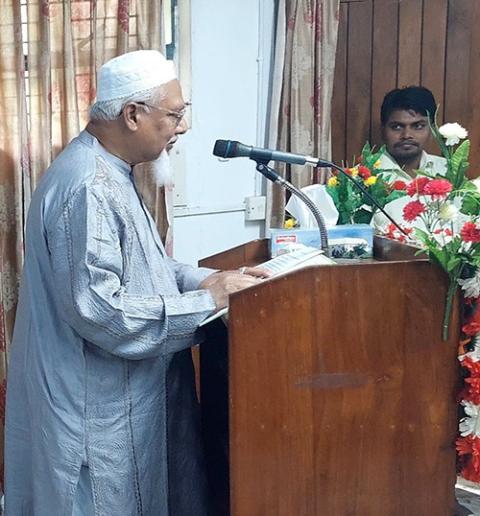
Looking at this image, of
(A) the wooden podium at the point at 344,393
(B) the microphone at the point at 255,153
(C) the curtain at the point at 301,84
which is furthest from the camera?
(C) the curtain at the point at 301,84

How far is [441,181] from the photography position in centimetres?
120

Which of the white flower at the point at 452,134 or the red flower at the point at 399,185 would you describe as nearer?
the white flower at the point at 452,134

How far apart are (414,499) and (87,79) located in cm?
149

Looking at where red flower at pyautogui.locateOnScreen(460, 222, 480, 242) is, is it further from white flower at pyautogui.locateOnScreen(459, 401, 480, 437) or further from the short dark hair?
the short dark hair

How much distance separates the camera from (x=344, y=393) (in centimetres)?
110

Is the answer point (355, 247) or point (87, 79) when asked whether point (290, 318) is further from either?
point (87, 79)

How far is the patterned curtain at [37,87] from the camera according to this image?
186 centimetres

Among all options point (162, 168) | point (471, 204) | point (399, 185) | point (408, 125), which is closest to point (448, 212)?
point (471, 204)

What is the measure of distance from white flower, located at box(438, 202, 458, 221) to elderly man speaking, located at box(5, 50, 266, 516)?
35 centimetres

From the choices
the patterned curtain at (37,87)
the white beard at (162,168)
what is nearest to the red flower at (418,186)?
the white beard at (162,168)

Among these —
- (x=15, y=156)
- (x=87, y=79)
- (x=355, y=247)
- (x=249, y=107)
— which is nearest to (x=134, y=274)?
(x=355, y=247)

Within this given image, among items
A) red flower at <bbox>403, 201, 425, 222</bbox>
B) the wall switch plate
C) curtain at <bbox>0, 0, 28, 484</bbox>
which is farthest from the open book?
the wall switch plate

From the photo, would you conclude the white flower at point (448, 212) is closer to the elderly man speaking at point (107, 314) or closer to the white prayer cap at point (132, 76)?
the elderly man speaking at point (107, 314)

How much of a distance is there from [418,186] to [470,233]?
165 millimetres
